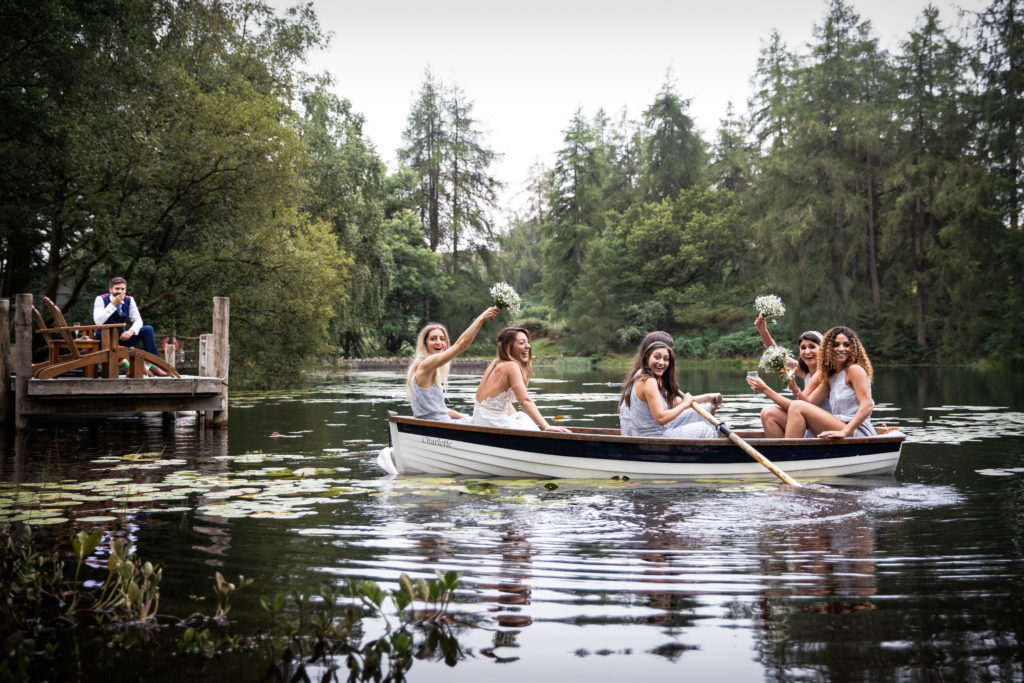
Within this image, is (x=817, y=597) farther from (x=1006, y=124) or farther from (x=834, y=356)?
(x=1006, y=124)

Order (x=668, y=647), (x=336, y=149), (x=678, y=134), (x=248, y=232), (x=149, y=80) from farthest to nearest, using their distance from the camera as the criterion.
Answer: (x=678, y=134), (x=336, y=149), (x=248, y=232), (x=149, y=80), (x=668, y=647)

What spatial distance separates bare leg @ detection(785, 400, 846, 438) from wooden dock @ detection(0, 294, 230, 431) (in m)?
8.09

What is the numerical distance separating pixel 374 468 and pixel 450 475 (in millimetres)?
987

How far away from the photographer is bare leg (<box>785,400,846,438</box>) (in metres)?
8.76

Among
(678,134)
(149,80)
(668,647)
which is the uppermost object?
(678,134)

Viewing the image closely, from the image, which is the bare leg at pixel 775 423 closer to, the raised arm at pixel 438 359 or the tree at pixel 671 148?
the raised arm at pixel 438 359

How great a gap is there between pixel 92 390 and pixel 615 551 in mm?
9254

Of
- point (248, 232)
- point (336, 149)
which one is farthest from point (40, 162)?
point (336, 149)

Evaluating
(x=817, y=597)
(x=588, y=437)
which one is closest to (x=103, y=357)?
(x=588, y=437)

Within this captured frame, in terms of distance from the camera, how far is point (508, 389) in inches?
342

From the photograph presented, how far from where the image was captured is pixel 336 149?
93.7ft

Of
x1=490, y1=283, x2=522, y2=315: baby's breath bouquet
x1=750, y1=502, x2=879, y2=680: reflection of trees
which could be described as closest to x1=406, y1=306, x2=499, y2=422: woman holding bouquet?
x1=490, y1=283, x2=522, y2=315: baby's breath bouquet

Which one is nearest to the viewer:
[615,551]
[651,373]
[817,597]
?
[817,597]

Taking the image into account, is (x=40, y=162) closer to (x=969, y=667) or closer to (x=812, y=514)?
(x=812, y=514)
